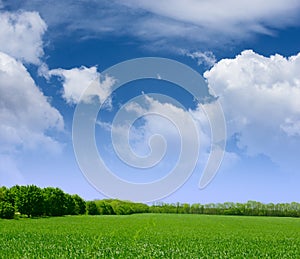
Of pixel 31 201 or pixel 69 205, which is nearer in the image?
pixel 31 201

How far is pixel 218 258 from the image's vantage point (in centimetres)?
2097

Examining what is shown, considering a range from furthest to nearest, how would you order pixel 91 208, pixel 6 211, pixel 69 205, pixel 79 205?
pixel 91 208
pixel 79 205
pixel 69 205
pixel 6 211

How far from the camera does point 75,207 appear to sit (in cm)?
10688

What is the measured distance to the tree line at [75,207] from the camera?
79938mm

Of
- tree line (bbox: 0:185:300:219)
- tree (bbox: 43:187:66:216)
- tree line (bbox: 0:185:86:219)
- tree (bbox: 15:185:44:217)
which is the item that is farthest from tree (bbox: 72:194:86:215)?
tree (bbox: 15:185:44:217)

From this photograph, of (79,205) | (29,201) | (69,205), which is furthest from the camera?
(79,205)

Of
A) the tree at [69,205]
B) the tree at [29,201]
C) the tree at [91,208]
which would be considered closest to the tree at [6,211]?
the tree at [29,201]

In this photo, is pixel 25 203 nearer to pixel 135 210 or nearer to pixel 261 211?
pixel 135 210

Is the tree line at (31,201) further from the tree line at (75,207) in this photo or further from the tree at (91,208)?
the tree at (91,208)

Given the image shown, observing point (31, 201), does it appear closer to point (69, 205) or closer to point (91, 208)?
point (69, 205)

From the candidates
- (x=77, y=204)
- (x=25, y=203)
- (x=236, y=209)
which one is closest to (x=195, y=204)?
(x=236, y=209)

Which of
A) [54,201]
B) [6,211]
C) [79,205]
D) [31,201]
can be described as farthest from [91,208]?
[6,211]

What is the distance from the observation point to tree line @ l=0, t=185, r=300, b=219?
79938mm

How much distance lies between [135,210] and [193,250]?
148 meters
